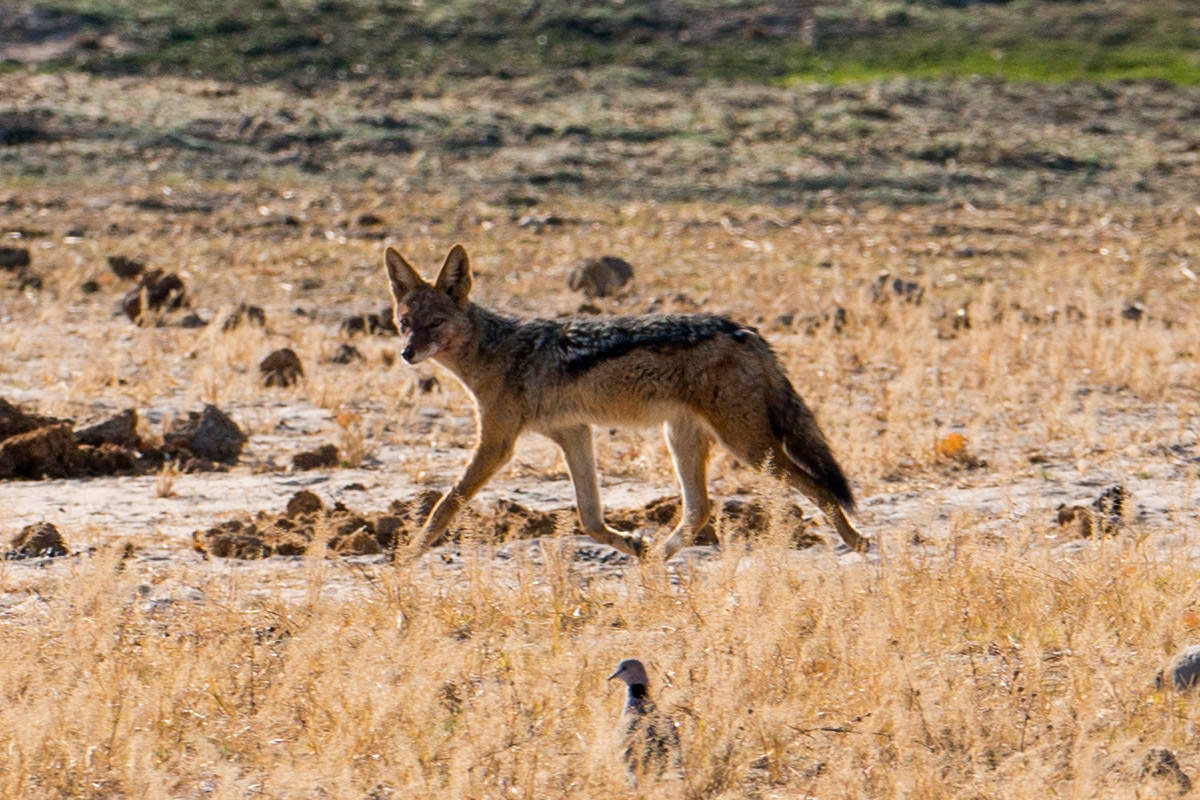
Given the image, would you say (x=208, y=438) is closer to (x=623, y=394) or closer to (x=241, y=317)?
(x=623, y=394)

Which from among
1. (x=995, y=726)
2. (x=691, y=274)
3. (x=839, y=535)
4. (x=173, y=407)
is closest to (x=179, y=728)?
(x=995, y=726)

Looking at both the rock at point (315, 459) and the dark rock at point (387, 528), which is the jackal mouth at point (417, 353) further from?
the rock at point (315, 459)

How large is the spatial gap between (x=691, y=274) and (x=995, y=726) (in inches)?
466

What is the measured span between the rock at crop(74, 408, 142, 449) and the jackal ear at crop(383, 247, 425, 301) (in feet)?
7.24

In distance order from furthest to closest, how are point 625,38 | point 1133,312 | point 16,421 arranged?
point 625,38 → point 1133,312 → point 16,421

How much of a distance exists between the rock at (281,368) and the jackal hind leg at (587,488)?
4.11m

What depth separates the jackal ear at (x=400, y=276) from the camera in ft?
29.8

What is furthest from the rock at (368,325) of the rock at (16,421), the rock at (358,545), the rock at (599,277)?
the rock at (358,545)

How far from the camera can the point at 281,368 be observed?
1252cm

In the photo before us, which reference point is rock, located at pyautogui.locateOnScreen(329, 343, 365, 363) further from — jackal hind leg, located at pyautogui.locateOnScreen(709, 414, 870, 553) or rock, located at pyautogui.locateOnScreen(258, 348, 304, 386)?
jackal hind leg, located at pyautogui.locateOnScreen(709, 414, 870, 553)

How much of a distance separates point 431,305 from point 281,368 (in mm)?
3716

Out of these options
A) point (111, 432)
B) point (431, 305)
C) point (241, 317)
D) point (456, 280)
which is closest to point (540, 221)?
point (241, 317)

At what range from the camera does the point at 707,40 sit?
33125 mm

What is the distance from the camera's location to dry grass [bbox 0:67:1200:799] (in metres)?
5.43
